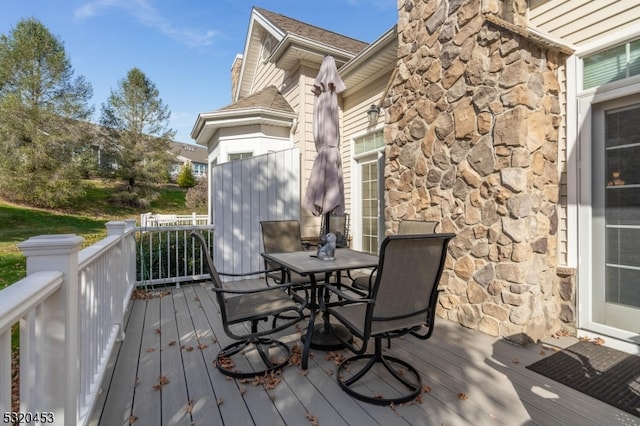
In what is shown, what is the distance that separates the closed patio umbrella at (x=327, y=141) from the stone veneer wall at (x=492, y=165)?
1109 mm

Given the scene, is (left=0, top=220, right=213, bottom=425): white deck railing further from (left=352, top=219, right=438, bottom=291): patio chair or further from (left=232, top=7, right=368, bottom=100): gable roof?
(left=232, top=7, right=368, bottom=100): gable roof

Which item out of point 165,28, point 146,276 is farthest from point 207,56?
point 146,276

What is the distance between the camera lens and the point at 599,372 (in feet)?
8.25

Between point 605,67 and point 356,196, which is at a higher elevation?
point 605,67

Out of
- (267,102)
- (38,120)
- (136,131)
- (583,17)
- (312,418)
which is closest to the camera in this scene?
(312,418)

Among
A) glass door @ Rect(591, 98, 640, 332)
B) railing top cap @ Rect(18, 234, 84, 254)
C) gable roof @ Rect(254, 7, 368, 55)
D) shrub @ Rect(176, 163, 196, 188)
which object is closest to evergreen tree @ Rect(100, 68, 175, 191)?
shrub @ Rect(176, 163, 196, 188)

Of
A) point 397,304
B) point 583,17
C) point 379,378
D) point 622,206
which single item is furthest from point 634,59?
point 379,378

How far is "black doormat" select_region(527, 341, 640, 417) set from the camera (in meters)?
2.21

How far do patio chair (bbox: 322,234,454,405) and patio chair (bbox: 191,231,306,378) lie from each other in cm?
53

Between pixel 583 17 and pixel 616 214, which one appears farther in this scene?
pixel 583 17

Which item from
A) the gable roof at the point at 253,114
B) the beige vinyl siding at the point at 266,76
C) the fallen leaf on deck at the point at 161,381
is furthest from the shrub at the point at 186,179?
the fallen leaf on deck at the point at 161,381

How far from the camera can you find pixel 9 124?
15375mm

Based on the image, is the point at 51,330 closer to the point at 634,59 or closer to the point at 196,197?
the point at 634,59

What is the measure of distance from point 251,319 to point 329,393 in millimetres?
782
